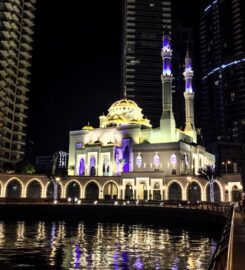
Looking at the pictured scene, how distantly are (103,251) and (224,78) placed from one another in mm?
126206

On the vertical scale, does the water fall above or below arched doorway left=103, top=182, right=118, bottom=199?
below

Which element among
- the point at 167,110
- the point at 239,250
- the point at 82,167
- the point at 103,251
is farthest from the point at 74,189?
the point at 239,250

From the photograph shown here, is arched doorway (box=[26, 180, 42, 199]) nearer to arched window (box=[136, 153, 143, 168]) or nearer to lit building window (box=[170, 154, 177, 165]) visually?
arched window (box=[136, 153, 143, 168])

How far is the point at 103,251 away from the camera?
2370cm

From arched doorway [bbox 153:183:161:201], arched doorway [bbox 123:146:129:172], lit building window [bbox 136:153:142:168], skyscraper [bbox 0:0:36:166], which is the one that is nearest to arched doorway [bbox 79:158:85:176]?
arched doorway [bbox 123:146:129:172]

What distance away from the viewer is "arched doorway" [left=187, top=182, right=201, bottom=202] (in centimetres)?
6291

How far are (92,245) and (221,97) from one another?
4741 inches

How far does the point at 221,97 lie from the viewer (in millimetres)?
136875

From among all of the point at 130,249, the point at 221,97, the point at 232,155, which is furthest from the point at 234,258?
the point at 221,97

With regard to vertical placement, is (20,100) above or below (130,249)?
above

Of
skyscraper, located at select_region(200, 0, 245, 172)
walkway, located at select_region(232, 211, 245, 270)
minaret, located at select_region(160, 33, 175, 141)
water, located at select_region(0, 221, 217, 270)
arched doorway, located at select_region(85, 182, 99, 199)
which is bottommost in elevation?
water, located at select_region(0, 221, 217, 270)

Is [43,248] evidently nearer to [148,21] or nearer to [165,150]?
[165,150]

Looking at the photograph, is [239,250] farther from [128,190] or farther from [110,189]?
[110,189]

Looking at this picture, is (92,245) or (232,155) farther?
(232,155)
